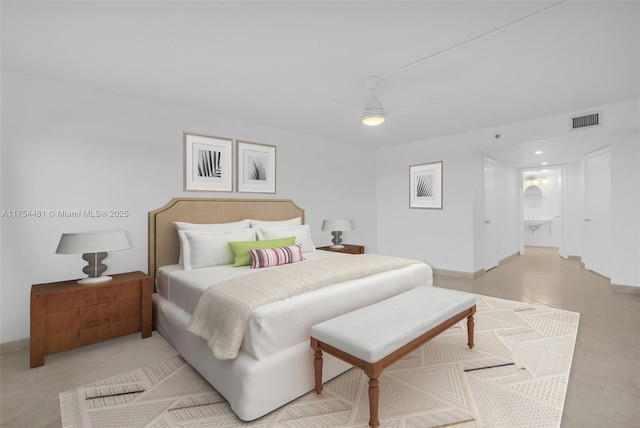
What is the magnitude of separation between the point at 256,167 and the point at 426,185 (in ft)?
10.4

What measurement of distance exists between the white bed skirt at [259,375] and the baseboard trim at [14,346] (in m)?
1.68

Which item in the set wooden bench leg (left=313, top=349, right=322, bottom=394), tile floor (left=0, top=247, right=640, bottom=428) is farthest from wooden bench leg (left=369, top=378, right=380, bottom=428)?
tile floor (left=0, top=247, right=640, bottom=428)

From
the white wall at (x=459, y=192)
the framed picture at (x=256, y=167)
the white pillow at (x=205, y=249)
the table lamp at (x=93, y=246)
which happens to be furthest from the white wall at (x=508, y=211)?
the table lamp at (x=93, y=246)

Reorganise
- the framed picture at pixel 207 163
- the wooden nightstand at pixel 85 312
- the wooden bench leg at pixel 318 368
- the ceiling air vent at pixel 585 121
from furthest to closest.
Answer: the ceiling air vent at pixel 585 121 < the framed picture at pixel 207 163 < the wooden nightstand at pixel 85 312 < the wooden bench leg at pixel 318 368

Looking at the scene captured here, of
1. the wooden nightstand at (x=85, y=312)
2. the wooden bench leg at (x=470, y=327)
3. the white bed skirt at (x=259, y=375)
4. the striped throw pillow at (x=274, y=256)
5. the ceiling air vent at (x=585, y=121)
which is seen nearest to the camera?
the white bed skirt at (x=259, y=375)

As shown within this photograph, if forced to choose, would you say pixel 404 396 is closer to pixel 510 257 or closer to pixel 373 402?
pixel 373 402

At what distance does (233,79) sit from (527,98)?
3.31 metres

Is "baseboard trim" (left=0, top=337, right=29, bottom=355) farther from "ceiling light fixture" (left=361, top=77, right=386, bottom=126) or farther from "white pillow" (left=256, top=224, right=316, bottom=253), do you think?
"ceiling light fixture" (left=361, top=77, right=386, bottom=126)

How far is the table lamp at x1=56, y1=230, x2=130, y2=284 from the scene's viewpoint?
2576mm

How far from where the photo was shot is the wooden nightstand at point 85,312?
241 centimetres

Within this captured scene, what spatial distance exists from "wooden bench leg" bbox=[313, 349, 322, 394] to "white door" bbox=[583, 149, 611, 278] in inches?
212

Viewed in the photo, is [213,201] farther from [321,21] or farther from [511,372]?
[511,372]

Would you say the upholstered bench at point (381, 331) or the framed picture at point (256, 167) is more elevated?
the framed picture at point (256, 167)

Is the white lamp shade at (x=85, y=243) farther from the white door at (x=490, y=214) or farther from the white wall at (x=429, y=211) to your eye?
the white door at (x=490, y=214)
